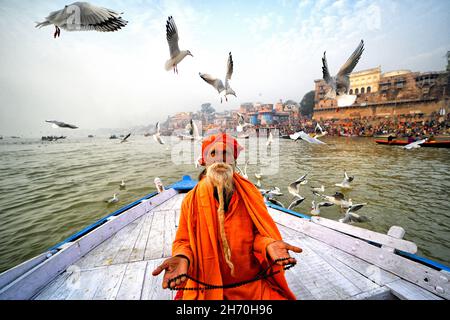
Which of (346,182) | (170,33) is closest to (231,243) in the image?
(170,33)

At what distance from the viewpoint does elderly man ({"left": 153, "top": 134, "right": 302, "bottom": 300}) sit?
1.74m

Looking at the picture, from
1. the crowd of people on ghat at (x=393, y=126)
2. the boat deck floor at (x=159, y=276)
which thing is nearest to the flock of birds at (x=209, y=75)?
the boat deck floor at (x=159, y=276)

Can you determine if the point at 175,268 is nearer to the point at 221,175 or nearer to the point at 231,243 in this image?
the point at 231,243

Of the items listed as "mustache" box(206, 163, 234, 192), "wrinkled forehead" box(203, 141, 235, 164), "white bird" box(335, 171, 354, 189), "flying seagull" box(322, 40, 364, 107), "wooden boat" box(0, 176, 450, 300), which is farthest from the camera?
"white bird" box(335, 171, 354, 189)

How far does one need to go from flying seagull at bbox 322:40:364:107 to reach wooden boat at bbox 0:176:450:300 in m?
5.32

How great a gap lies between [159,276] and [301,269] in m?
2.05

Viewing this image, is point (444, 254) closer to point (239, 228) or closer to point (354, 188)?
point (354, 188)

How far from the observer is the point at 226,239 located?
180 centimetres

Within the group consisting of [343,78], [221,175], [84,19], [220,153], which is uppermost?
[84,19]

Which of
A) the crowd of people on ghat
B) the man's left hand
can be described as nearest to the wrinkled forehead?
the man's left hand

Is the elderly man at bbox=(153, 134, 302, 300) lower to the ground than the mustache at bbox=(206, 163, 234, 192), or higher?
lower

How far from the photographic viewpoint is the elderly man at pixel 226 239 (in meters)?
1.74

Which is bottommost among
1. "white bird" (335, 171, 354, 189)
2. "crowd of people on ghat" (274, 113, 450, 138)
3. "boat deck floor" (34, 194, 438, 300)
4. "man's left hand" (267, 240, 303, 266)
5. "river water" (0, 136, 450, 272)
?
"river water" (0, 136, 450, 272)

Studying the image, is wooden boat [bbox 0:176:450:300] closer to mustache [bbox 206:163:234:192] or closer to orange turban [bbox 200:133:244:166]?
mustache [bbox 206:163:234:192]
